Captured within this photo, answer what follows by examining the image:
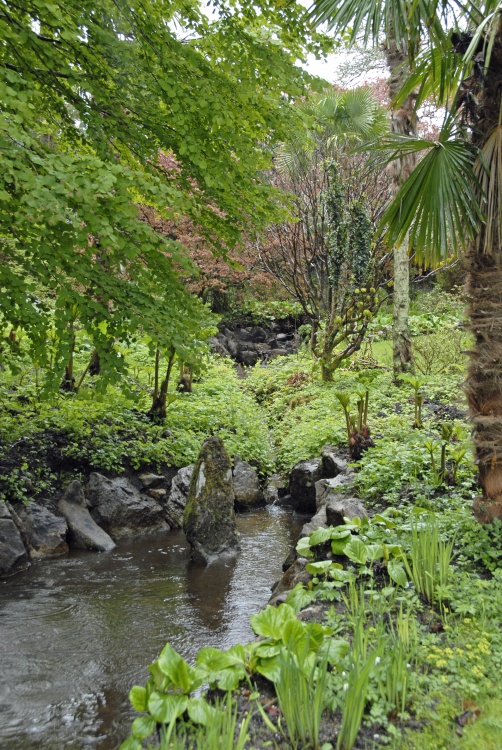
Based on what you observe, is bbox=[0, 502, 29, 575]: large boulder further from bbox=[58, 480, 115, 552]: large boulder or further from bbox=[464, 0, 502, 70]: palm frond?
bbox=[464, 0, 502, 70]: palm frond

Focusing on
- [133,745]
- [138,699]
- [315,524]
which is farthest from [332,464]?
[133,745]

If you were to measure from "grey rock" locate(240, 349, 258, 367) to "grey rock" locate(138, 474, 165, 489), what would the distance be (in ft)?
41.7

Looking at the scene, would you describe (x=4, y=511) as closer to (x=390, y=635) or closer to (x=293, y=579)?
(x=293, y=579)

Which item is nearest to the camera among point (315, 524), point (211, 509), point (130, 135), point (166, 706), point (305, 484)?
point (166, 706)

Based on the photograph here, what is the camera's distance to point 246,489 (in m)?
8.57

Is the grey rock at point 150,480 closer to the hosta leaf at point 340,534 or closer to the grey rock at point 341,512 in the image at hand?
the grey rock at point 341,512

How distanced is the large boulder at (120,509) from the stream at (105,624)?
0.25 m

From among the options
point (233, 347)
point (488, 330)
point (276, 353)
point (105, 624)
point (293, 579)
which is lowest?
point (105, 624)

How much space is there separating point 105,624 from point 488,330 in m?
4.03

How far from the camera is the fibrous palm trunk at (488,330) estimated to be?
165 inches

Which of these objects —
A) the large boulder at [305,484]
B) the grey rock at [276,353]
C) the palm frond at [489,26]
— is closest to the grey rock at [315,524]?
the large boulder at [305,484]

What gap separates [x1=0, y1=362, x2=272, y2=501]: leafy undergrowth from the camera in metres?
7.08

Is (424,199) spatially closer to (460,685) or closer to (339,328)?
(460,685)

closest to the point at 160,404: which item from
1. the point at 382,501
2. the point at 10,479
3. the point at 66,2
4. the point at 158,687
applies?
the point at 10,479
